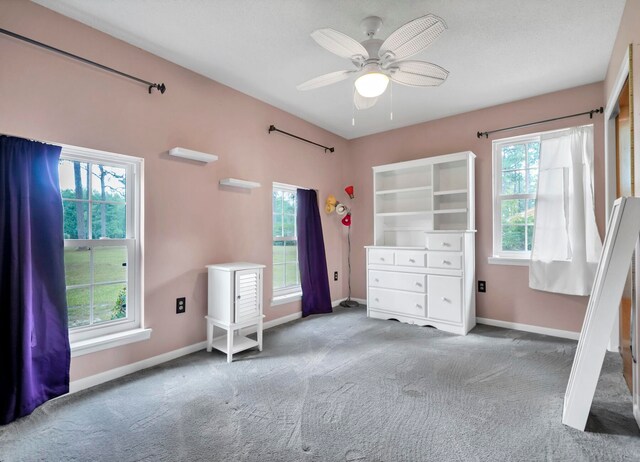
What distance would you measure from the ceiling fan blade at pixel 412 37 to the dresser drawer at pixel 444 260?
221cm

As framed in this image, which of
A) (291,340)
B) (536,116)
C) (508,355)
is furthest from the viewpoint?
(536,116)

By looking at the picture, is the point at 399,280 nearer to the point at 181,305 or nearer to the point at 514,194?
the point at 514,194

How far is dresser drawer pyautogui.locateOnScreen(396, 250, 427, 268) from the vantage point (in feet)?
11.9

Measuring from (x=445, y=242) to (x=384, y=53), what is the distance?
7.24ft

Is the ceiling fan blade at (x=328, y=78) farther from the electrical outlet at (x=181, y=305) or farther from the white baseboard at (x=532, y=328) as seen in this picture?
the white baseboard at (x=532, y=328)

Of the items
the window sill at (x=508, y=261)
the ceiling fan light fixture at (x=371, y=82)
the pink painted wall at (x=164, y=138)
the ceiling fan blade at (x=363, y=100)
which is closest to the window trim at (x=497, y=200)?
the window sill at (x=508, y=261)

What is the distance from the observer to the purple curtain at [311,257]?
4012mm

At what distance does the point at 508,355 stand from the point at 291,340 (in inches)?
80.9

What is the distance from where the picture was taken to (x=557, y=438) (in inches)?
65.2

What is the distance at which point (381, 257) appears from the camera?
399 cm

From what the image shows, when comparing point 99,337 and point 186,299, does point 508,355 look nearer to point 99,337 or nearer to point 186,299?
point 186,299

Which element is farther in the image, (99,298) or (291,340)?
(291,340)

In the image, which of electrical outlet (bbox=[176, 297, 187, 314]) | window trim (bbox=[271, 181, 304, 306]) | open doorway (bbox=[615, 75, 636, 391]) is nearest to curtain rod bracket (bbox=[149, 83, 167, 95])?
window trim (bbox=[271, 181, 304, 306])

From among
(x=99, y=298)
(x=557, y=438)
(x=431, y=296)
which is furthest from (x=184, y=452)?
(x=431, y=296)
